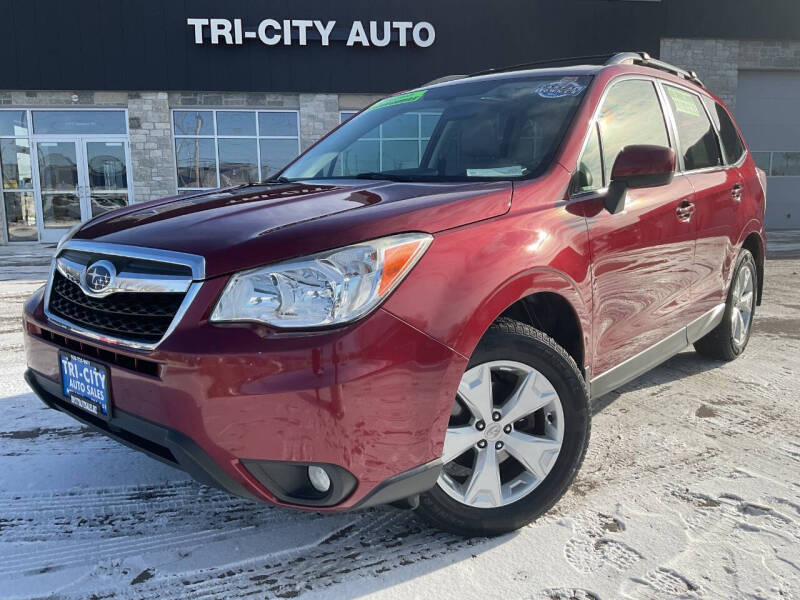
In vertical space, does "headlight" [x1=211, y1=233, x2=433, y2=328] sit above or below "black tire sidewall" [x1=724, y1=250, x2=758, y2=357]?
above

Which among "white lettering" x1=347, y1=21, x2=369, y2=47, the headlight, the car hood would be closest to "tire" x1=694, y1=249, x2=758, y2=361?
the car hood

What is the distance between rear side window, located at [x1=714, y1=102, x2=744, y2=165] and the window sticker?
0.48 meters

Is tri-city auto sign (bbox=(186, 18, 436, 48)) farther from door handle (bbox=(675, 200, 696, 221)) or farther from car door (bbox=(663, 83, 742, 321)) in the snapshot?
door handle (bbox=(675, 200, 696, 221))

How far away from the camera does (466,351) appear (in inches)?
76.5

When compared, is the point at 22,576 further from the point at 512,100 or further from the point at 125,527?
the point at 512,100

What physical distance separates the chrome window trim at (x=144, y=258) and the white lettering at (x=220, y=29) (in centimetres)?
1434

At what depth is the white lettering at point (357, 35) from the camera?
605 inches

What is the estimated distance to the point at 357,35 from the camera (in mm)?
15422

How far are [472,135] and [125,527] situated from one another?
2240 mm

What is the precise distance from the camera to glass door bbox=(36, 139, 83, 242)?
15328mm

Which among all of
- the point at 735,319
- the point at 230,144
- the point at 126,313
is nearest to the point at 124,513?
the point at 126,313

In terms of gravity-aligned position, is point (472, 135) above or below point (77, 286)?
above

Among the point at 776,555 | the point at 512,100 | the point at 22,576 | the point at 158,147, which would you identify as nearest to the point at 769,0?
the point at 158,147

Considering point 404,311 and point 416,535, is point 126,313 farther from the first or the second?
point 416,535
